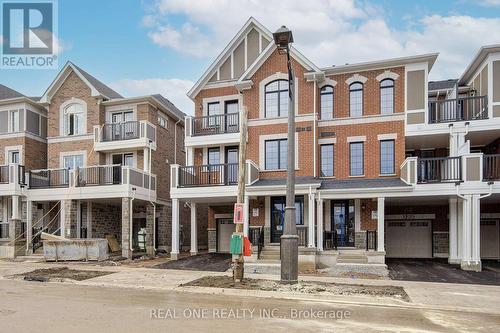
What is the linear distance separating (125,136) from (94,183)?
3.29 meters

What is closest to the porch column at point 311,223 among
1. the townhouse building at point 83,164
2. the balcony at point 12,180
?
the townhouse building at point 83,164

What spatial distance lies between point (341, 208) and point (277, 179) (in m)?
3.44

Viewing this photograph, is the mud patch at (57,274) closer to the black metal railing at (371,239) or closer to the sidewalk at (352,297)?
the sidewalk at (352,297)

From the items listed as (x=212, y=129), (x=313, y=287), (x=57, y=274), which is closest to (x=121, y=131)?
(x=212, y=129)

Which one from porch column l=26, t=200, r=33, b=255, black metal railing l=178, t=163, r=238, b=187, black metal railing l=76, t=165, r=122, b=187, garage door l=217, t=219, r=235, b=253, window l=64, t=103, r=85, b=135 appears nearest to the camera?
black metal railing l=178, t=163, r=238, b=187

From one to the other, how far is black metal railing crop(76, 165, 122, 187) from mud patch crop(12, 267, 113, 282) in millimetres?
6387

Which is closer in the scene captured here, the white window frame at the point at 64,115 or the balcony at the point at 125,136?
the balcony at the point at 125,136

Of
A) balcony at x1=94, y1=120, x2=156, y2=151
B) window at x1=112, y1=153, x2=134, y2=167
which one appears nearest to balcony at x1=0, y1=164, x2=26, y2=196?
balcony at x1=94, y1=120, x2=156, y2=151

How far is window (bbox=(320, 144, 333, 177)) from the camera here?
67.7ft

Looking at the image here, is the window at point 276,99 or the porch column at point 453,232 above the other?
the window at point 276,99

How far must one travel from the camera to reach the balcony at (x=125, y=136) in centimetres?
2317

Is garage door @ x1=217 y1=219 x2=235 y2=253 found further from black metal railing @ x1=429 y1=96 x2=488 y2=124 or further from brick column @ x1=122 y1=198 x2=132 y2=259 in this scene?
black metal railing @ x1=429 y1=96 x2=488 y2=124

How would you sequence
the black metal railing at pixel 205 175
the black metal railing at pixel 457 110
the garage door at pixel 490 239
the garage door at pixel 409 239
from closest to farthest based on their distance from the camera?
the black metal railing at pixel 457 110
the black metal railing at pixel 205 175
the garage door at pixel 490 239
the garage door at pixel 409 239

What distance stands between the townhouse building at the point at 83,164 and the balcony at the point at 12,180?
2.2 inches
